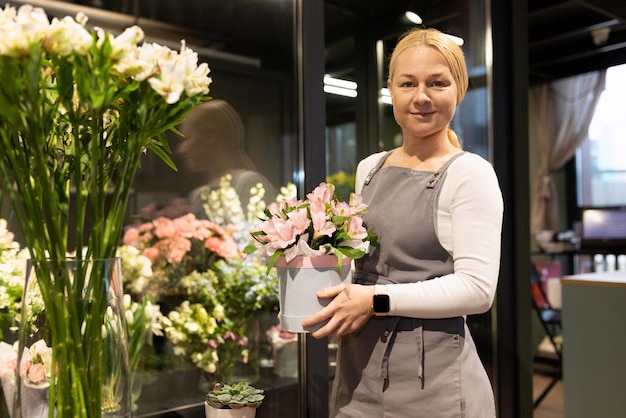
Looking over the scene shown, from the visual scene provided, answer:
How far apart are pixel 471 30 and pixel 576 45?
13.9ft

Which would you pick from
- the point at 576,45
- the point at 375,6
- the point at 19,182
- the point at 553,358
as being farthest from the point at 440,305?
the point at 576,45

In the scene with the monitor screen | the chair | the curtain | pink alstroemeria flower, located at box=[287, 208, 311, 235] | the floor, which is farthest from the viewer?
the curtain

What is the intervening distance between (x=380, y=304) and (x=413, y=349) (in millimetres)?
168

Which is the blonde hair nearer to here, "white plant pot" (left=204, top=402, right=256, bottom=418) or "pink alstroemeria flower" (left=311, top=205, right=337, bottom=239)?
"pink alstroemeria flower" (left=311, top=205, right=337, bottom=239)

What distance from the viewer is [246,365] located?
2.11m

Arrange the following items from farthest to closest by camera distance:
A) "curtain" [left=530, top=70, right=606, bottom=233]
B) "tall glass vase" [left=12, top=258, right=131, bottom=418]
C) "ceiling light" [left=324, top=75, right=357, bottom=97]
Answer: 1. "curtain" [left=530, top=70, right=606, bottom=233]
2. "ceiling light" [left=324, top=75, right=357, bottom=97]
3. "tall glass vase" [left=12, top=258, right=131, bottom=418]

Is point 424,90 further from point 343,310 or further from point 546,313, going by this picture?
point 546,313

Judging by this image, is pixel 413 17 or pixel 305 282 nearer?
pixel 305 282

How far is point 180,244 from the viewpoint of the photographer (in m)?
1.99

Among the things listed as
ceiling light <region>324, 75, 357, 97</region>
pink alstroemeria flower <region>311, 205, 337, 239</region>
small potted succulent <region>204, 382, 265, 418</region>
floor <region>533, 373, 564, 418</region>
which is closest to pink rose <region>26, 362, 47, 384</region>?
small potted succulent <region>204, 382, 265, 418</region>

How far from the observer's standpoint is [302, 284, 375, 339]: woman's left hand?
130 cm

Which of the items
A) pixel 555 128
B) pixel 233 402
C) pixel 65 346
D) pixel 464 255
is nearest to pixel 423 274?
pixel 464 255

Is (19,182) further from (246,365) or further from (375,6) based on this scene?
(375,6)

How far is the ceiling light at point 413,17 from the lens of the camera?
2.64m
